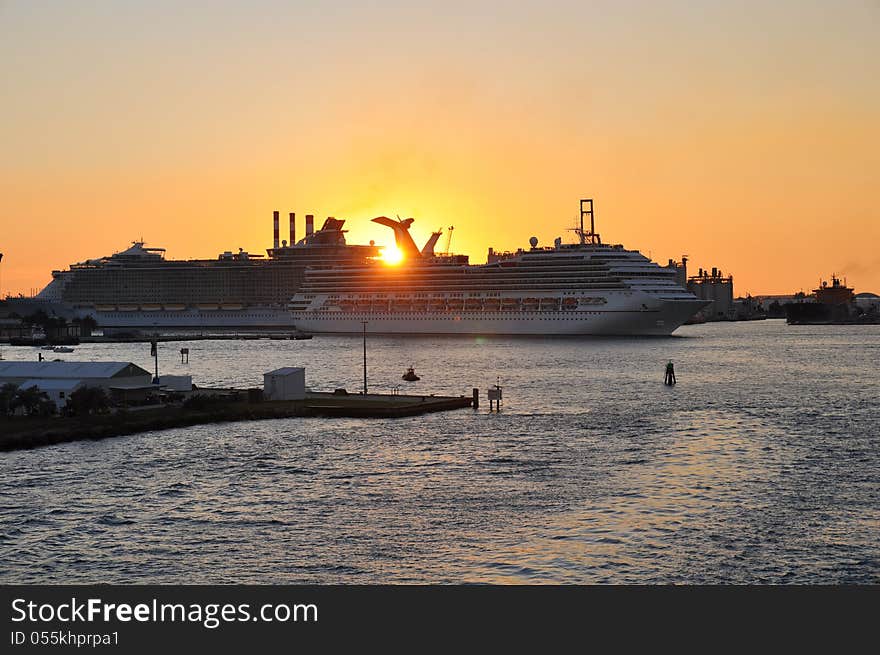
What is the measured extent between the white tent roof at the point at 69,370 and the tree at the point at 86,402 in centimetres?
315

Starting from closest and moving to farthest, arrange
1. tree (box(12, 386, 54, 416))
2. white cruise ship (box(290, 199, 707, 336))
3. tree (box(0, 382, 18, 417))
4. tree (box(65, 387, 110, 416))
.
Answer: tree (box(0, 382, 18, 417)), tree (box(12, 386, 54, 416)), tree (box(65, 387, 110, 416)), white cruise ship (box(290, 199, 707, 336))

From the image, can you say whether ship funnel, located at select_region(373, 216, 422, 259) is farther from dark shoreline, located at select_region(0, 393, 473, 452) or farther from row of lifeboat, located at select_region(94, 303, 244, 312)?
dark shoreline, located at select_region(0, 393, 473, 452)

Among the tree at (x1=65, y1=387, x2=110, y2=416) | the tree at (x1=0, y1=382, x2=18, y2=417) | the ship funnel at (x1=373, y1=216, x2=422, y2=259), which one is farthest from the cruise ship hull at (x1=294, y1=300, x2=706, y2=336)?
the tree at (x1=0, y1=382, x2=18, y2=417)

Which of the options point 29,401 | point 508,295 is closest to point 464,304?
point 508,295

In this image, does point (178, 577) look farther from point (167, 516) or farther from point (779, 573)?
point (779, 573)

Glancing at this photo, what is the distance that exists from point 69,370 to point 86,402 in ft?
18.7

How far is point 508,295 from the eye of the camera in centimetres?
13375

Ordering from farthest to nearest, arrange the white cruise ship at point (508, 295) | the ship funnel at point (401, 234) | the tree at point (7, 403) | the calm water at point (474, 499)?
1. the ship funnel at point (401, 234)
2. the white cruise ship at point (508, 295)
3. the tree at point (7, 403)
4. the calm water at point (474, 499)

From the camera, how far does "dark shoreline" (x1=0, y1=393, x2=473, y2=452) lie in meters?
39.6

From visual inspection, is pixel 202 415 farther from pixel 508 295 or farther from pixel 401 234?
pixel 401 234

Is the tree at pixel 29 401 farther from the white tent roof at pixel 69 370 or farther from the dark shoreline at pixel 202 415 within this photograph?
the white tent roof at pixel 69 370

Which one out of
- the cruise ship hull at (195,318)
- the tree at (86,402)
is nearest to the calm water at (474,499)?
the tree at (86,402)

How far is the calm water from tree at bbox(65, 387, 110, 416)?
3.55 metres

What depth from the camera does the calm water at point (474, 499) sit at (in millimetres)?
22875
